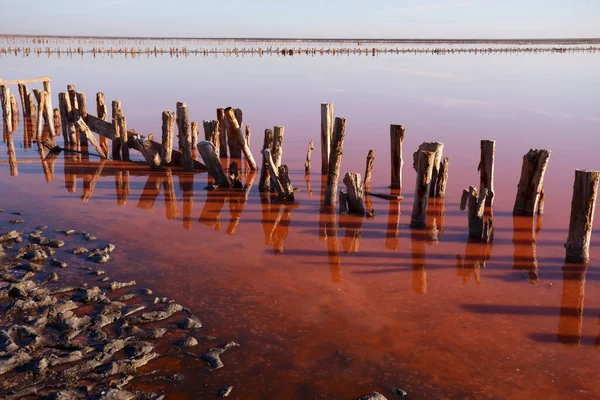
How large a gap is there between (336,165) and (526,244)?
11.2 ft

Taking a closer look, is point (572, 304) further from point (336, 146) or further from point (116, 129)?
point (116, 129)

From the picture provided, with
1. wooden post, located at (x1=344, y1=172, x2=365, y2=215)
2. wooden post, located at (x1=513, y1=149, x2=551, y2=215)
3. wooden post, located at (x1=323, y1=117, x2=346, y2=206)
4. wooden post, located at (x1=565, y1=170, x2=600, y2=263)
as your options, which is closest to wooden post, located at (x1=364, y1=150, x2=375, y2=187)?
wooden post, located at (x1=323, y1=117, x2=346, y2=206)

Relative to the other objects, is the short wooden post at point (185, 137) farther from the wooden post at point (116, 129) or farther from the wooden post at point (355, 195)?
the wooden post at point (355, 195)

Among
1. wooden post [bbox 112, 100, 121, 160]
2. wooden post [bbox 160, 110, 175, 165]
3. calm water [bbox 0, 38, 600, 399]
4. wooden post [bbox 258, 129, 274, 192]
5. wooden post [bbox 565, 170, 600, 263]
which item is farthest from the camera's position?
wooden post [bbox 112, 100, 121, 160]

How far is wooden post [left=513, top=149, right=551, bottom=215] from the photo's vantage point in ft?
32.2

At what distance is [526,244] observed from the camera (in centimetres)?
936

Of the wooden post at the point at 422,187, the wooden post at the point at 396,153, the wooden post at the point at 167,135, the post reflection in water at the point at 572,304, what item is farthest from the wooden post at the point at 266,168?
the post reflection in water at the point at 572,304

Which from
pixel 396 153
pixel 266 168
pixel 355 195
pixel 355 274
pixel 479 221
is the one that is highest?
pixel 396 153

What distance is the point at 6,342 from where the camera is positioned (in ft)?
19.5

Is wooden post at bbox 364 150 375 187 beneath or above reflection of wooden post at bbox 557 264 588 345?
above

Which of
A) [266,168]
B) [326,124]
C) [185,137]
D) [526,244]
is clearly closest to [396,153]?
[326,124]

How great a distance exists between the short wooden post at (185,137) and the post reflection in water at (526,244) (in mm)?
7096

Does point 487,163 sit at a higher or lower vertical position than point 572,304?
higher

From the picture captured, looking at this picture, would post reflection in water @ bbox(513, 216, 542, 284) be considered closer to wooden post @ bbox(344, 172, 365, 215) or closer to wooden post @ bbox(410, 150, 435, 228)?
wooden post @ bbox(410, 150, 435, 228)
